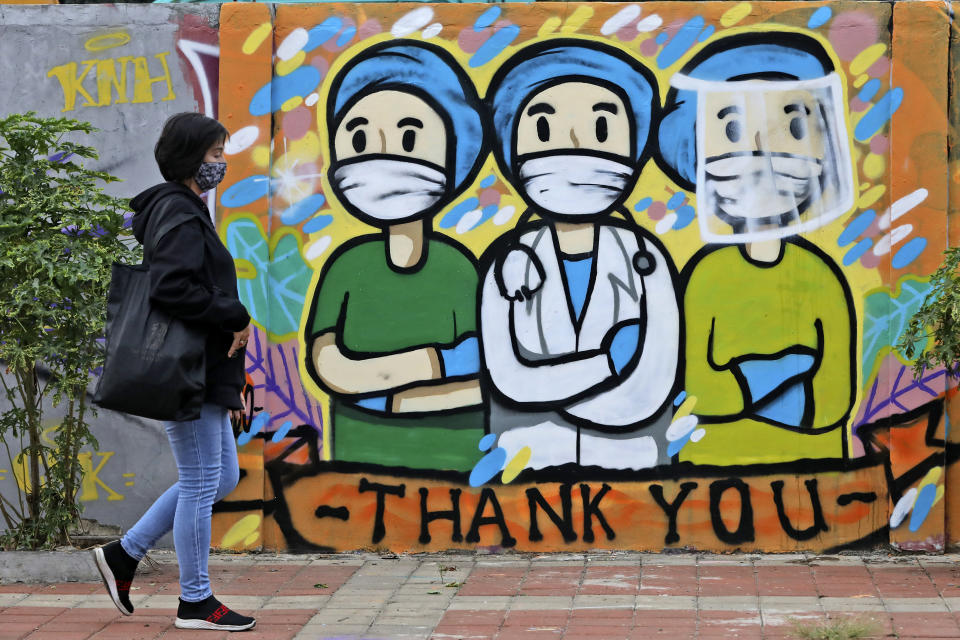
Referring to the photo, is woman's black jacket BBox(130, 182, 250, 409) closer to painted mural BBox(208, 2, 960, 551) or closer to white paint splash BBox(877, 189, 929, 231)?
painted mural BBox(208, 2, 960, 551)

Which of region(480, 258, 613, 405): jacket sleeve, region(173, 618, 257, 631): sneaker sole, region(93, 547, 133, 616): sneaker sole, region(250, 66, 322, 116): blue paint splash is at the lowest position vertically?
region(173, 618, 257, 631): sneaker sole

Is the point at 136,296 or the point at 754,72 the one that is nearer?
the point at 136,296

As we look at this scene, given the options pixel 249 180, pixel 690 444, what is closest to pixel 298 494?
pixel 249 180

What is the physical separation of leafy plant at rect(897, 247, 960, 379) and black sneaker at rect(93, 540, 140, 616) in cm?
341

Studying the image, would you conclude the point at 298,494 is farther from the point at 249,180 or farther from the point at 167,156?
the point at 167,156

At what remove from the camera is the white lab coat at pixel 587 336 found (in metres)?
6.03

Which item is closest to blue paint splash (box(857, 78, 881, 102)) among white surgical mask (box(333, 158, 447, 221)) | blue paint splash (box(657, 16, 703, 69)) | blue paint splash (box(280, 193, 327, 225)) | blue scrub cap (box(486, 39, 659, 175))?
blue paint splash (box(657, 16, 703, 69))

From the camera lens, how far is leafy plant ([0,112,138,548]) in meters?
5.38

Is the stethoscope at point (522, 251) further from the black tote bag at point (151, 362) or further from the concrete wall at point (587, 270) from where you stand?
the black tote bag at point (151, 362)

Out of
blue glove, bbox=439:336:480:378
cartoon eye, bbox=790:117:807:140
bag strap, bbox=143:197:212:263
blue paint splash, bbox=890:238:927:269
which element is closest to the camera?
bag strap, bbox=143:197:212:263

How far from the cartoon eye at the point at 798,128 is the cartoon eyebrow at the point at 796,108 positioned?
43mm

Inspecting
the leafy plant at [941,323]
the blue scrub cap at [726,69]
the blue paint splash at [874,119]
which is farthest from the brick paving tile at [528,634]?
the blue paint splash at [874,119]

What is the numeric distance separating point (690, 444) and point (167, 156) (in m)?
2.80

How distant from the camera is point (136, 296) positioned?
15.5ft
